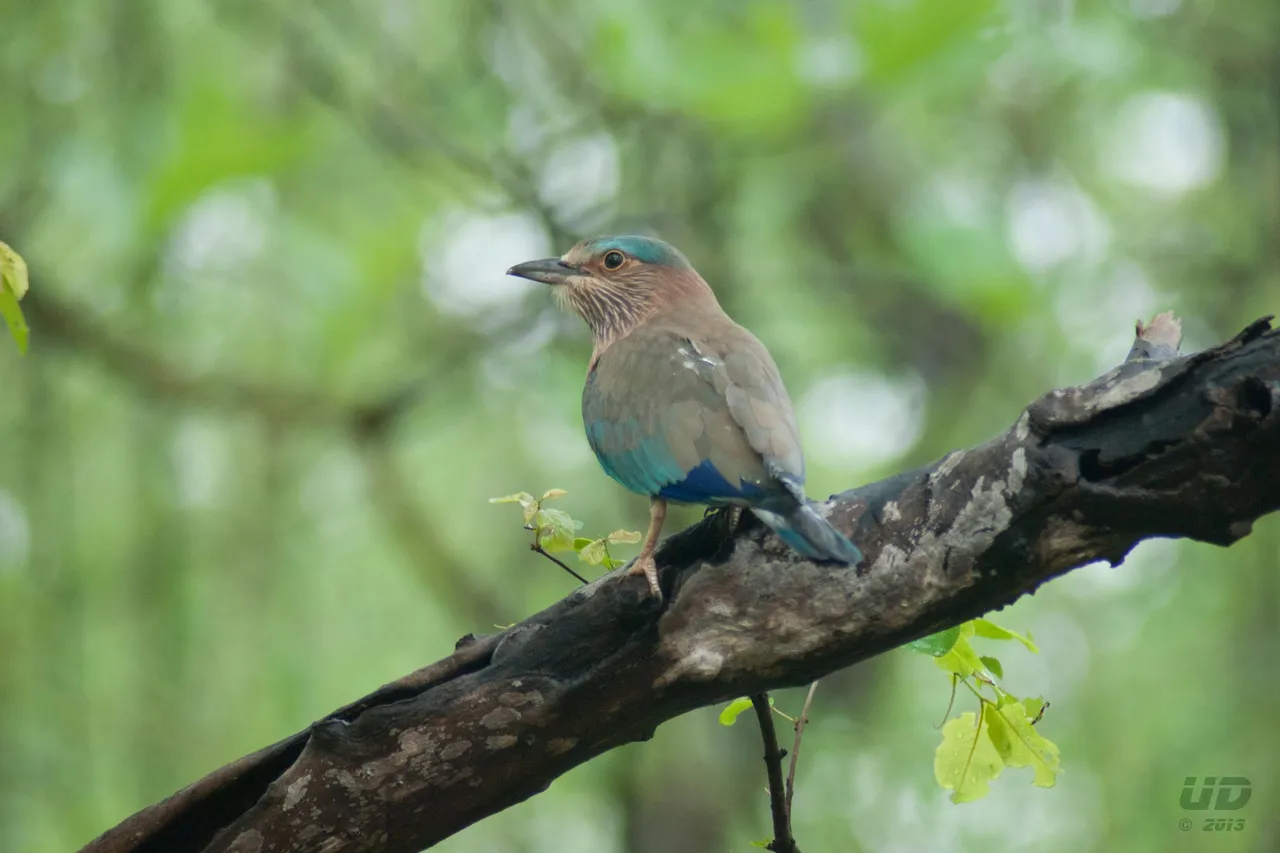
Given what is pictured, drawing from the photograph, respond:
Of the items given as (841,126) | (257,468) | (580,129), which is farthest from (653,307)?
(257,468)

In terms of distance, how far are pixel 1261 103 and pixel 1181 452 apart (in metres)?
4.84

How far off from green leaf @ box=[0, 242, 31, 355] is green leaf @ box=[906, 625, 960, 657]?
1.75 metres

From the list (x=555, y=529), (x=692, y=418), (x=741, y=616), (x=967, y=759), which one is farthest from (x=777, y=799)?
(x=692, y=418)

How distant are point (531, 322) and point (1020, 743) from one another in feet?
13.8

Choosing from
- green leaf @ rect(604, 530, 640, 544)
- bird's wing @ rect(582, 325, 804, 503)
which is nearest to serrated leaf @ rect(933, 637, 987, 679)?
bird's wing @ rect(582, 325, 804, 503)

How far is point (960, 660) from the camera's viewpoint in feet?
8.36

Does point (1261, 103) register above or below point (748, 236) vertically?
below

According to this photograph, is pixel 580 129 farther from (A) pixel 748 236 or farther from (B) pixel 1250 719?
(B) pixel 1250 719

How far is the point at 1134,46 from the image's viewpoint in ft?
20.6

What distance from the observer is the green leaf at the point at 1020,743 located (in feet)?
8.46

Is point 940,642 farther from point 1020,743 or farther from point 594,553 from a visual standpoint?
point 594,553

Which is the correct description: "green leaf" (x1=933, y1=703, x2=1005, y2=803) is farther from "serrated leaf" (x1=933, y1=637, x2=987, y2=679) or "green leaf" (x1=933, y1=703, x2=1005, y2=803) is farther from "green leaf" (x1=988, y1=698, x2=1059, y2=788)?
"serrated leaf" (x1=933, y1=637, x2=987, y2=679)

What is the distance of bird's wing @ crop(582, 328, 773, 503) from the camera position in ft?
9.77

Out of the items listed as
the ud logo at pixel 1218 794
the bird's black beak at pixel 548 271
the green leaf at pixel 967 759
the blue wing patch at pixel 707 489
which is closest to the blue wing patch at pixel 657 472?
the blue wing patch at pixel 707 489
